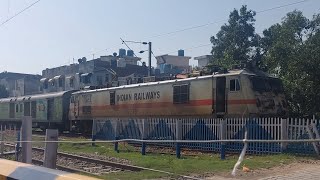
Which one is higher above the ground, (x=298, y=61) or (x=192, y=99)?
(x=298, y=61)

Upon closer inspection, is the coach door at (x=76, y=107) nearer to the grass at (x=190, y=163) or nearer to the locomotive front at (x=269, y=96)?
the grass at (x=190, y=163)

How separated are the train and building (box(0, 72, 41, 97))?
1758 inches

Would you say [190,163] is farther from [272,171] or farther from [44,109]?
[44,109]

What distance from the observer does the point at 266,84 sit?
57.9ft

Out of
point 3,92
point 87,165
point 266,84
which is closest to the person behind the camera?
point 87,165

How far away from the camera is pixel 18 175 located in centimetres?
395

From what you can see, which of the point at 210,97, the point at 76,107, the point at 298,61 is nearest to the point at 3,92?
the point at 76,107

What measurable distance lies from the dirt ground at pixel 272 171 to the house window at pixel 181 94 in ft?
22.2

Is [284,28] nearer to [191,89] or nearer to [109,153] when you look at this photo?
[191,89]

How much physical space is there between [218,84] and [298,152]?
4.56 metres

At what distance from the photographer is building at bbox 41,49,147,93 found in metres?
51.3

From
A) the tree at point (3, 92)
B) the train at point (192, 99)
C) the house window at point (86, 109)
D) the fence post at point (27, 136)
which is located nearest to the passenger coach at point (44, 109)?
the train at point (192, 99)

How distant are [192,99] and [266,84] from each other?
10.4ft

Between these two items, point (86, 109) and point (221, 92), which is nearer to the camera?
point (221, 92)
